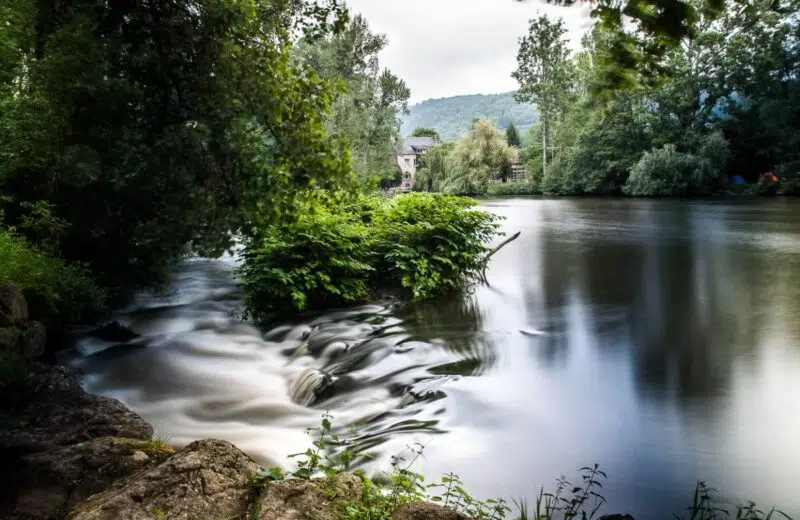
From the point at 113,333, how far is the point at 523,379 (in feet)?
24.4

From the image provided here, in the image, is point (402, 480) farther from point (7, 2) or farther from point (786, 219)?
point (786, 219)

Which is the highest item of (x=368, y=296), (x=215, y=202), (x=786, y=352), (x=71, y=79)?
(x=71, y=79)

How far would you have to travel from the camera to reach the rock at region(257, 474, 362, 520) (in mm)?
3180

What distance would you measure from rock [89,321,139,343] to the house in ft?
236

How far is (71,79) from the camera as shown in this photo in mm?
10125

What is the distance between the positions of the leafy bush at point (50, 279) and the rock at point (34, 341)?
0.80m

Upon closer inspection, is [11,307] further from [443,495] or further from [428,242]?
[428,242]

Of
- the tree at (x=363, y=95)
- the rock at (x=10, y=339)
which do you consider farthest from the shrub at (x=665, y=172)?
the rock at (x=10, y=339)

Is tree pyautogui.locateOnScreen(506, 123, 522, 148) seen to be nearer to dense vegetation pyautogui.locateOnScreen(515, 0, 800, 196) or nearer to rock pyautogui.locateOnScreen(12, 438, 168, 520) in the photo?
dense vegetation pyautogui.locateOnScreen(515, 0, 800, 196)

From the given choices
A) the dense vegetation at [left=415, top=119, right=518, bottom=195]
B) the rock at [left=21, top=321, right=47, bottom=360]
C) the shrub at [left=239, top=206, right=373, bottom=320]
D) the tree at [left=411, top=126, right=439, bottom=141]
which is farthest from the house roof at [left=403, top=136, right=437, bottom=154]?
the rock at [left=21, top=321, right=47, bottom=360]

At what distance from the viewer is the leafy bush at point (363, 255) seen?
11.0 m

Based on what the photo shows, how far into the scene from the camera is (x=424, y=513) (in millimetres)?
3357

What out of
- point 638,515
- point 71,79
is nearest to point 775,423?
point 638,515

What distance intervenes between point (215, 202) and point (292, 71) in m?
1.60
